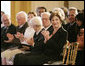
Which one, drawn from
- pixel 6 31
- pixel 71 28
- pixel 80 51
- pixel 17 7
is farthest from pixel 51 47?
pixel 17 7

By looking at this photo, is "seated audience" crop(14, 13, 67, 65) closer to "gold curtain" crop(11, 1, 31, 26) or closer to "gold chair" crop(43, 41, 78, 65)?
"gold chair" crop(43, 41, 78, 65)

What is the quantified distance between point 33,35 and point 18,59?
2.28 feet

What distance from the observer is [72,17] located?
175 inches

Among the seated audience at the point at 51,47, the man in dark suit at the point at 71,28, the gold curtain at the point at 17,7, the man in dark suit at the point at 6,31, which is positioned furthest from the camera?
the gold curtain at the point at 17,7

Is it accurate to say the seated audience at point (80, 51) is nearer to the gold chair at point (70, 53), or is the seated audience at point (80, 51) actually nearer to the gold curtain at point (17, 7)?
the gold chair at point (70, 53)

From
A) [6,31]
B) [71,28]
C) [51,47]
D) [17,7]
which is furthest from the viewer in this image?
[17,7]

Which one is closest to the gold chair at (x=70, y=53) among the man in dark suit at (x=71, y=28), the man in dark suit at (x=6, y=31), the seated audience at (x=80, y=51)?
Result: the seated audience at (x=80, y=51)

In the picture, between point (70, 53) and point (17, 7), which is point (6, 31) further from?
point (17, 7)

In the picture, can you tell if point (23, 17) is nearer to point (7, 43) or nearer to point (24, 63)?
point (7, 43)

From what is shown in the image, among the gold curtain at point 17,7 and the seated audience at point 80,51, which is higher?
the gold curtain at point 17,7

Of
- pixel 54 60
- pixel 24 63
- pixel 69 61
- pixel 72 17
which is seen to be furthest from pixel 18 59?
pixel 72 17

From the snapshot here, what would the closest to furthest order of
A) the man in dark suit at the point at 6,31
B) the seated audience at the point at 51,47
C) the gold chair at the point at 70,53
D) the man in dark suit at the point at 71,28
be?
the gold chair at the point at 70,53
the seated audience at the point at 51,47
the man in dark suit at the point at 71,28
the man in dark suit at the point at 6,31

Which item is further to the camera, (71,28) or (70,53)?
(71,28)

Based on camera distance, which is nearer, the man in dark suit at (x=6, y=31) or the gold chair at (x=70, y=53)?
the gold chair at (x=70, y=53)
